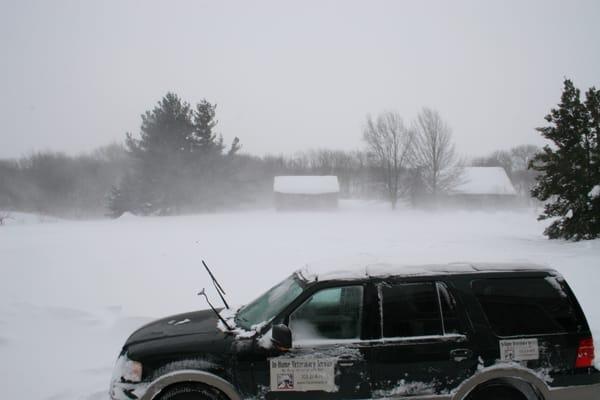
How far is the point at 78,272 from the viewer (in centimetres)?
1087

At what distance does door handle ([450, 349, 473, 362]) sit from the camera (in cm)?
349

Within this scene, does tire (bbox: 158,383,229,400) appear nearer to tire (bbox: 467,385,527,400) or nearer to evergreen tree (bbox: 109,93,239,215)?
tire (bbox: 467,385,527,400)

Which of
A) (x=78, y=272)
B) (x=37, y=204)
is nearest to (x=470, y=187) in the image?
(x=78, y=272)

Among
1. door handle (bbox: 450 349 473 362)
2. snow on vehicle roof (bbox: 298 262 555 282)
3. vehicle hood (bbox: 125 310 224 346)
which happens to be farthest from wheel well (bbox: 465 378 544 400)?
vehicle hood (bbox: 125 310 224 346)

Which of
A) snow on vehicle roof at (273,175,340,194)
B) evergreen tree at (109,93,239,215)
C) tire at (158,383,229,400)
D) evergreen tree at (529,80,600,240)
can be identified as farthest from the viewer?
snow on vehicle roof at (273,175,340,194)

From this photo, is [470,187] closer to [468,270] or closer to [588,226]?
[588,226]

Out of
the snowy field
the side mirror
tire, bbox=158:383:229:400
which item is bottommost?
the snowy field

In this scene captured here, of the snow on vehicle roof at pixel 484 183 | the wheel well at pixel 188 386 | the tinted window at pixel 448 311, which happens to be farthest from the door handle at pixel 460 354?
the snow on vehicle roof at pixel 484 183

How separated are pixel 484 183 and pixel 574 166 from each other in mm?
48398

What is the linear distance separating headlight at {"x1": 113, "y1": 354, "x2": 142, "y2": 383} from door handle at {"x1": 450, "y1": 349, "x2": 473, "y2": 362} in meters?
2.81

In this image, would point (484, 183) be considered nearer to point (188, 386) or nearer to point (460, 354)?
point (460, 354)

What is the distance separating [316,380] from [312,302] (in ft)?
2.28

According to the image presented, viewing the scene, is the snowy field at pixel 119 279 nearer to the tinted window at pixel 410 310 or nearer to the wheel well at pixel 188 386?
the tinted window at pixel 410 310

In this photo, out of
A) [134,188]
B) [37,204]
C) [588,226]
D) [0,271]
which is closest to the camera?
[0,271]
